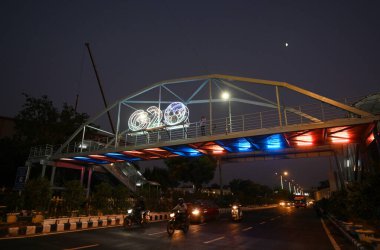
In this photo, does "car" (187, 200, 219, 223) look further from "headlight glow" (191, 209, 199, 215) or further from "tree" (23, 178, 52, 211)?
"tree" (23, 178, 52, 211)

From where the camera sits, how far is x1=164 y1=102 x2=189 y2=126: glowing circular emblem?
26312mm

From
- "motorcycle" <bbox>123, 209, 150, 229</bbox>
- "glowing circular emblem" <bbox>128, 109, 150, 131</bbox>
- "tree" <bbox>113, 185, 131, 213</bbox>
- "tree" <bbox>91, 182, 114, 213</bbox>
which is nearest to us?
"motorcycle" <bbox>123, 209, 150, 229</bbox>

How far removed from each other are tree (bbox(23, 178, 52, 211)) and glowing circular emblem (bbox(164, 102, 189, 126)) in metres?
12.8

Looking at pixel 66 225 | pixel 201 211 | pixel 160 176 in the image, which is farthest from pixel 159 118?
pixel 160 176

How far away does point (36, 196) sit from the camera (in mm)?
16812

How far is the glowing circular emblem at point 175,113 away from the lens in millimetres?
26312

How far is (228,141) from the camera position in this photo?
23328mm

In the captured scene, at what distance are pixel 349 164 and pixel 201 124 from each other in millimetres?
22116

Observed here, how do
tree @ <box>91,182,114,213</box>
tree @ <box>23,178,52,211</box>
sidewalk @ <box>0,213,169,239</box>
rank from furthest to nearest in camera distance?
tree @ <box>91,182,114,213</box>
tree @ <box>23,178,52,211</box>
sidewalk @ <box>0,213,169,239</box>

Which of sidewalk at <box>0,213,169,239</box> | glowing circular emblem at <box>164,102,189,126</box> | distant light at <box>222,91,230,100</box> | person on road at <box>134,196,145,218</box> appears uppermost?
distant light at <box>222,91,230,100</box>

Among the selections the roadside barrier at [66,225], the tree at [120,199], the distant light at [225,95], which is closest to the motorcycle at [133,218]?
the roadside barrier at [66,225]

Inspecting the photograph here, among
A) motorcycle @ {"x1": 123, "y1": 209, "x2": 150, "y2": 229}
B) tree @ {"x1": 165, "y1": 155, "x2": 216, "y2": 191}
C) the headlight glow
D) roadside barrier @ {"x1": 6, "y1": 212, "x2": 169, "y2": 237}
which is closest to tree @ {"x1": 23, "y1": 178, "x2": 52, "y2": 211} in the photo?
roadside barrier @ {"x1": 6, "y1": 212, "x2": 169, "y2": 237}

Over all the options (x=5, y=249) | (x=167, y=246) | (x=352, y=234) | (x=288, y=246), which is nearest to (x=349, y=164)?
(x=352, y=234)

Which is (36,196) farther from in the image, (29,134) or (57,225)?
(29,134)
